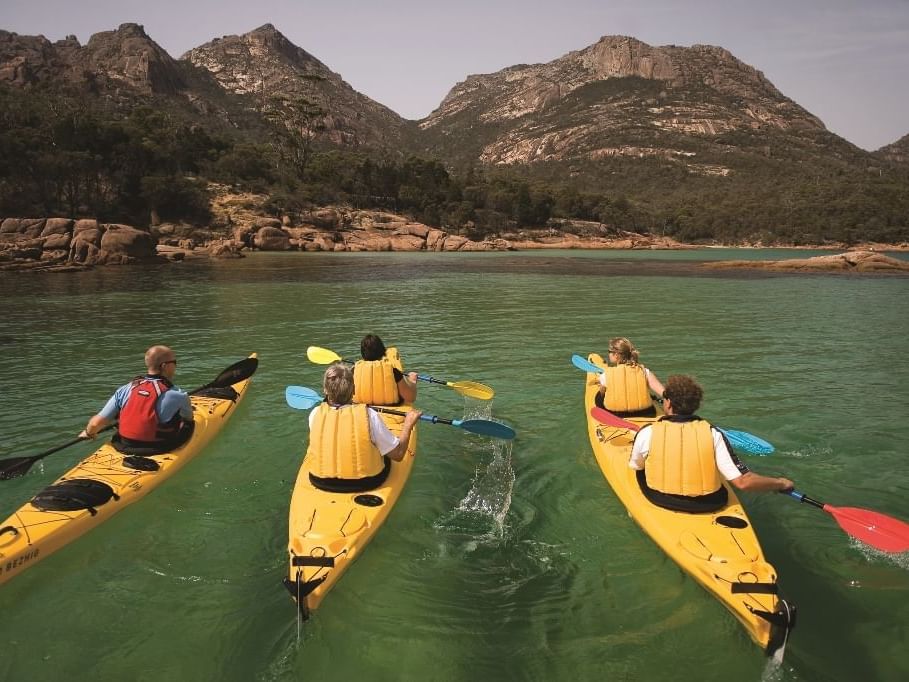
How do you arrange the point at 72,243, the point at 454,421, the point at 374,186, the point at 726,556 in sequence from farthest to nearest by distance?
the point at 374,186
the point at 72,243
the point at 454,421
the point at 726,556

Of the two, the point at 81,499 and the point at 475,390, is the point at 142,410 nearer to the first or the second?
the point at 81,499

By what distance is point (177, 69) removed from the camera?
154875 millimetres

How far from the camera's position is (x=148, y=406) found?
5.89 meters

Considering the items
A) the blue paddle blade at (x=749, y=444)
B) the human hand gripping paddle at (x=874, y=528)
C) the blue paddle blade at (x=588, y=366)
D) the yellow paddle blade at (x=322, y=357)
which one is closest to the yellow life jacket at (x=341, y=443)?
the human hand gripping paddle at (x=874, y=528)

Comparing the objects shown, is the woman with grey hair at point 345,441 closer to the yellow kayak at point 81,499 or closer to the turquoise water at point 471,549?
the turquoise water at point 471,549

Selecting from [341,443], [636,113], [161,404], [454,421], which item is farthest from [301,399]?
[636,113]

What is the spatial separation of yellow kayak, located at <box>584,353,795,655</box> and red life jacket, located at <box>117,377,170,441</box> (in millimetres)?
5094

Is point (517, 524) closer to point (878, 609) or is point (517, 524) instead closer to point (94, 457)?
point (878, 609)

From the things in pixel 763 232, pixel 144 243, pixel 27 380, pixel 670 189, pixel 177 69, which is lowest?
pixel 27 380

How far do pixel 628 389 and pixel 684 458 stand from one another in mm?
2707

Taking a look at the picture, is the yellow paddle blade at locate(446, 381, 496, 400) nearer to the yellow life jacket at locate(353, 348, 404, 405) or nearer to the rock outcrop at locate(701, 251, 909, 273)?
the yellow life jacket at locate(353, 348, 404, 405)

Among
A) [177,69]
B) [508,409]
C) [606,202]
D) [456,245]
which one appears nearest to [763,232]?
[606,202]

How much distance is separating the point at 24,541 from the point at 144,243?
37579mm

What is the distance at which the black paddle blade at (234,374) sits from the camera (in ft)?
29.3
